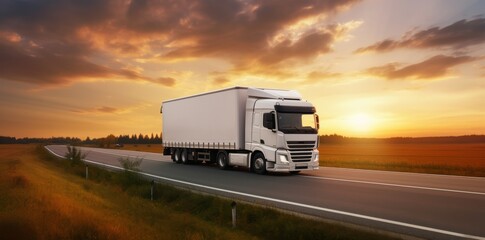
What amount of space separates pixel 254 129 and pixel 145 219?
10.1 m

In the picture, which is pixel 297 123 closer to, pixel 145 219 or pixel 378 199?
pixel 378 199

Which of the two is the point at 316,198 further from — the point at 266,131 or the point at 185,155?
the point at 185,155

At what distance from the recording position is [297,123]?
1939cm

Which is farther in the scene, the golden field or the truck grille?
the truck grille

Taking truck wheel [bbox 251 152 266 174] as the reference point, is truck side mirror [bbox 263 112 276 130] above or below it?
above

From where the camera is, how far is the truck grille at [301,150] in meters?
18.8

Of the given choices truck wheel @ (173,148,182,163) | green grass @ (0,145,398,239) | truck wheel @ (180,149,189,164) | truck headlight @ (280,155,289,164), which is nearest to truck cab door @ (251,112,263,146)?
truck headlight @ (280,155,289,164)

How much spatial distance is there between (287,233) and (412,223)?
261cm

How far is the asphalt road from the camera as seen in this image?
884 centimetres

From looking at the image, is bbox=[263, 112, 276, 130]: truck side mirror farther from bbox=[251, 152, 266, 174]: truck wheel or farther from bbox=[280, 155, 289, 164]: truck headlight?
bbox=[251, 152, 266, 174]: truck wheel

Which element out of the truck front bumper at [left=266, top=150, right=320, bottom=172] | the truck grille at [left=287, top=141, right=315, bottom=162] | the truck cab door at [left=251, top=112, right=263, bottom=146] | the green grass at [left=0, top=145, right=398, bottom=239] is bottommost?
the green grass at [left=0, top=145, right=398, bottom=239]

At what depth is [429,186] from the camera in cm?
1456

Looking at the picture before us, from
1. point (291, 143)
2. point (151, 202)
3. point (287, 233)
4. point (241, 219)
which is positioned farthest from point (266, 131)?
point (287, 233)

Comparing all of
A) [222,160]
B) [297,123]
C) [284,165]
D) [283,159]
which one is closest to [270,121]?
[297,123]
